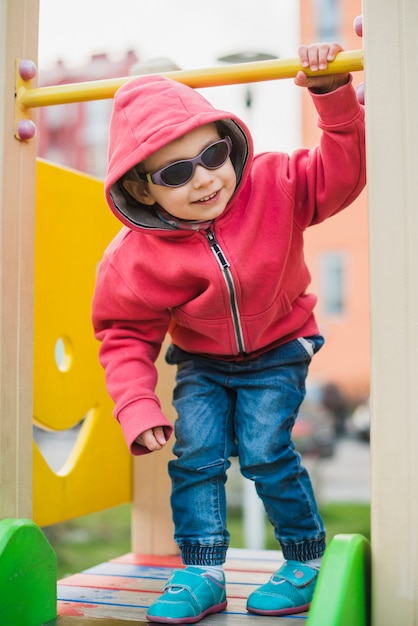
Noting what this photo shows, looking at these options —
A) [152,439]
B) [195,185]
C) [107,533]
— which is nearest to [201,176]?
[195,185]

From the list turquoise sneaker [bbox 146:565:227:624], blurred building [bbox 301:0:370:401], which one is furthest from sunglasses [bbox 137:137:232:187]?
blurred building [bbox 301:0:370:401]

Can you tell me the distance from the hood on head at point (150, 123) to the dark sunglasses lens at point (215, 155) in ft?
0.17

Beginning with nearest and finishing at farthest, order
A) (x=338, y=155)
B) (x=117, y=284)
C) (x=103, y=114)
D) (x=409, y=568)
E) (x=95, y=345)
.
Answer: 1. (x=409, y=568)
2. (x=338, y=155)
3. (x=117, y=284)
4. (x=95, y=345)
5. (x=103, y=114)

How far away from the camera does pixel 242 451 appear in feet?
5.78

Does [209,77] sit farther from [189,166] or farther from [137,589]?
[137,589]

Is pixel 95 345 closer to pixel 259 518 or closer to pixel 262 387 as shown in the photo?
pixel 262 387

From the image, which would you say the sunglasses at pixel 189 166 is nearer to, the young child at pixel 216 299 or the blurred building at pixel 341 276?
the young child at pixel 216 299

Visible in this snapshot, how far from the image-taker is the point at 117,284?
170cm

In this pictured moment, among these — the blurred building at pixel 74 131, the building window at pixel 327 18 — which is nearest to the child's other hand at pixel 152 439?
the building window at pixel 327 18

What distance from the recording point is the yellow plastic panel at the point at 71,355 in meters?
2.12

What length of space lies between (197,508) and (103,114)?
23.3 m

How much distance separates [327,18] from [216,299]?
16061 mm

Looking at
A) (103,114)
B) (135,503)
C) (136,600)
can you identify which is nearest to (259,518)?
(135,503)

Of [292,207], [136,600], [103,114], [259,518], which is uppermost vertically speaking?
[103,114]
